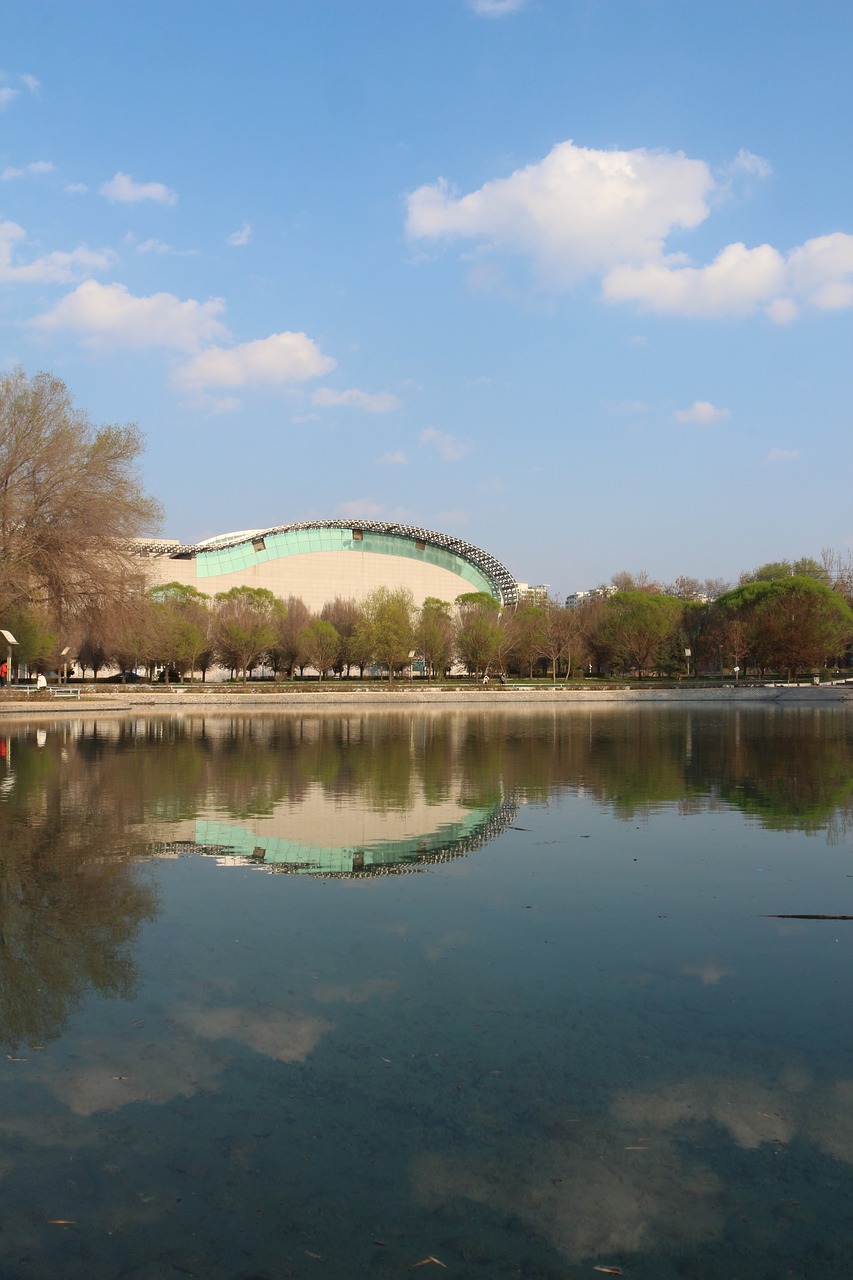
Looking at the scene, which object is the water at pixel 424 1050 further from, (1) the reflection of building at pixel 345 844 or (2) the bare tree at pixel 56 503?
(2) the bare tree at pixel 56 503

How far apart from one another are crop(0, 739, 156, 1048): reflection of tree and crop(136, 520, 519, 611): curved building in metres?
88.6

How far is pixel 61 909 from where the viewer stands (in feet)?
23.5

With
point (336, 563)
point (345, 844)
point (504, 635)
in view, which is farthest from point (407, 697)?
point (336, 563)

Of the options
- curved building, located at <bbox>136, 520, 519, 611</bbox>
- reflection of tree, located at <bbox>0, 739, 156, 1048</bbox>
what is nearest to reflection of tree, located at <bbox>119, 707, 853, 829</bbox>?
reflection of tree, located at <bbox>0, 739, 156, 1048</bbox>

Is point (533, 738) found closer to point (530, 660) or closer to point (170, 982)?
point (170, 982)

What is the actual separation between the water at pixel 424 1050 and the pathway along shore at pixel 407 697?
34.6 metres

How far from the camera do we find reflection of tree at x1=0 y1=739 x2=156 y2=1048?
5.40m

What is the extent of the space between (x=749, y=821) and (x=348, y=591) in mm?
96755

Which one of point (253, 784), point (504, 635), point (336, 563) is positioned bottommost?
point (253, 784)

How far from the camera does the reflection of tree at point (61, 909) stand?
17.7 ft

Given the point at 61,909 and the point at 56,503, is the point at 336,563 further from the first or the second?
the point at 61,909

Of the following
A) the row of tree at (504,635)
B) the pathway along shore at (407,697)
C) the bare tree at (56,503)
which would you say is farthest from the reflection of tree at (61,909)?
the row of tree at (504,635)

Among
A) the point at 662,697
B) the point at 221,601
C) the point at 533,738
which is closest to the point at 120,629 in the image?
the point at 533,738

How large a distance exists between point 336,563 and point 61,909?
3975 inches
